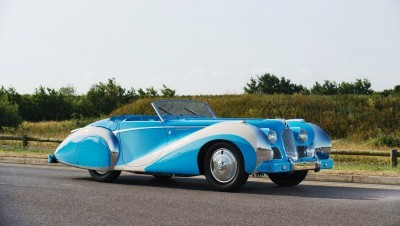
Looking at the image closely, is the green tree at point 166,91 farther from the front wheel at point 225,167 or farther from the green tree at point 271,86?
the front wheel at point 225,167

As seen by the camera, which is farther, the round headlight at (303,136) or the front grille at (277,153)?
the round headlight at (303,136)

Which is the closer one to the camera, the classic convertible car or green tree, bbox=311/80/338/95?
the classic convertible car

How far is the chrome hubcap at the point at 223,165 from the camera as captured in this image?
9570 millimetres

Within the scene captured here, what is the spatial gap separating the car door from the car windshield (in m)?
0.30

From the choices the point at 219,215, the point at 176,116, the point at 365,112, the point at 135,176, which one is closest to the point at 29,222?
the point at 219,215

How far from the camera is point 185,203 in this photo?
8555mm

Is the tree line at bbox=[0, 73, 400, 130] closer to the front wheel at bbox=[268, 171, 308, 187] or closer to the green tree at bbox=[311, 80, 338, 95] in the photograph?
the green tree at bbox=[311, 80, 338, 95]

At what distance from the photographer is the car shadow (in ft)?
32.5

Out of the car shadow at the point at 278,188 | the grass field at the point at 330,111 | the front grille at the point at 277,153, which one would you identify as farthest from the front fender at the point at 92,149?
the grass field at the point at 330,111

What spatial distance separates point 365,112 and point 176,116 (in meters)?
29.9

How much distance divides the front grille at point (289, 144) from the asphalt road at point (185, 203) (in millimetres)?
643

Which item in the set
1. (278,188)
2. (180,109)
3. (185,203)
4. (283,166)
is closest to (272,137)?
(283,166)

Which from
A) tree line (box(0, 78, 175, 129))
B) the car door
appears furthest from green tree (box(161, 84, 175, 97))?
the car door

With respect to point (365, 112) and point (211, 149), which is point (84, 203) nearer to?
point (211, 149)
